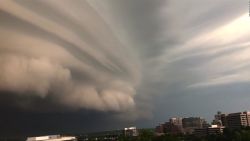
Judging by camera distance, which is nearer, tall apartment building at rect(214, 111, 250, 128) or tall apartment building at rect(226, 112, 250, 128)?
tall apartment building at rect(226, 112, 250, 128)

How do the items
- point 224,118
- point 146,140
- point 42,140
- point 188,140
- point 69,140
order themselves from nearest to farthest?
point 146,140 < point 188,140 < point 42,140 < point 69,140 < point 224,118

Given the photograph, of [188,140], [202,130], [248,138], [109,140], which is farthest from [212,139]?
[109,140]

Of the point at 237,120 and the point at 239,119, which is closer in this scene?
the point at 239,119

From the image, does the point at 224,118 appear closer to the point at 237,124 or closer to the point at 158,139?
the point at 237,124

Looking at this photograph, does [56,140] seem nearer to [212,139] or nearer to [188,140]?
[188,140]

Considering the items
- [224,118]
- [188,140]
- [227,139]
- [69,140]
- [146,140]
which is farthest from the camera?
[224,118]

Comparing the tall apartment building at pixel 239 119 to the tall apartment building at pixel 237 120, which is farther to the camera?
the tall apartment building at pixel 237 120

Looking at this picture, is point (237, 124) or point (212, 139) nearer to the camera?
point (212, 139)

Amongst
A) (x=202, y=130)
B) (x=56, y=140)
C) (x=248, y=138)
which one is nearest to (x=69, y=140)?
(x=56, y=140)

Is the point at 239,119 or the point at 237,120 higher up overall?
the point at 239,119
